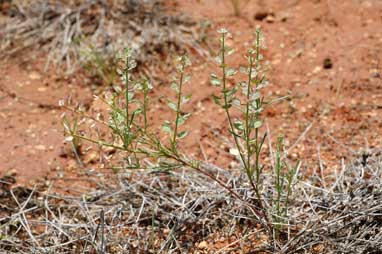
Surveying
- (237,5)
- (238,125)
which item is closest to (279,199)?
(238,125)

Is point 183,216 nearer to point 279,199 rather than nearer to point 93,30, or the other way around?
point 279,199

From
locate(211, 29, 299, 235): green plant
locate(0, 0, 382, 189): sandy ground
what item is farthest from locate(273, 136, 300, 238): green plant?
locate(0, 0, 382, 189): sandy ground

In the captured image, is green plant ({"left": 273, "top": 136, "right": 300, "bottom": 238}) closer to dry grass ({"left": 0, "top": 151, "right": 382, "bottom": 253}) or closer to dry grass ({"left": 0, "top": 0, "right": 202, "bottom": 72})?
dry grass ({"left": 0, "top": 151, "right": 382, "bottom": 253})

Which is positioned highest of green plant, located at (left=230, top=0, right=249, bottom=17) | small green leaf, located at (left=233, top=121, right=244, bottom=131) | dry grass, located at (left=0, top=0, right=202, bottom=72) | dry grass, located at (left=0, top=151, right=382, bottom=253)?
green plant, located at (left=230, top=0, right=249, bottom=17)

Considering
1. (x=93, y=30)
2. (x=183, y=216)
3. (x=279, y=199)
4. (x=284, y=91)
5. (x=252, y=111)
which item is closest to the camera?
(x=252, y=111)

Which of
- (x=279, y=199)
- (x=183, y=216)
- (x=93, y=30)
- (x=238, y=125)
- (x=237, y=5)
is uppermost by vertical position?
(x=237, y=5)

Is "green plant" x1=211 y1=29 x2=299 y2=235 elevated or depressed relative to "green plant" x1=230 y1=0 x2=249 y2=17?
depressed

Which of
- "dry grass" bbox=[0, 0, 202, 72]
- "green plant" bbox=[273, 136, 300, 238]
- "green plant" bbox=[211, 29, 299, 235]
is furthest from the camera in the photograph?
"dry grass" bbox=[0, 0, 202, 72]

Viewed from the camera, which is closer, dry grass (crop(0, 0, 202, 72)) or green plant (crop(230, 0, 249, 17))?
dry grass (crop(0, 0, 202, 72))

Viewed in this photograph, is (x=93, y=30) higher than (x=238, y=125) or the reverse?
higher

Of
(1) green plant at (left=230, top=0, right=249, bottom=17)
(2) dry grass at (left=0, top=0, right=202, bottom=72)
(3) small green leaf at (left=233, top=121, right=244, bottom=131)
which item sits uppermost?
(1) green plant at (left=230, top=0, right=249, bottom=17)

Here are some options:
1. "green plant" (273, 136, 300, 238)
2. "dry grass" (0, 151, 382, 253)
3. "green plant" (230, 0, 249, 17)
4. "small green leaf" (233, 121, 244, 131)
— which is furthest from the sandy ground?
"small green leaf" (233, 121, 244, 131)

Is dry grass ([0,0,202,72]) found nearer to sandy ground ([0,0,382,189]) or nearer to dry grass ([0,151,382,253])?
sandy ground ([0,0,382,189])

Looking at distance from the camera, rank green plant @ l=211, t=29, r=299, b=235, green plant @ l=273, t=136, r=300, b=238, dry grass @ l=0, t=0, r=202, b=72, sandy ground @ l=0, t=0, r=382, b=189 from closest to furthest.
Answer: green plant @ l=211, t=29, r=299, b=235, green plant @ l=273, t=136, r=300, b=238, sandy ground @ l=0, t=0, r=382, b=189, dry grass @ l=0, t=0, r=202, b=72
